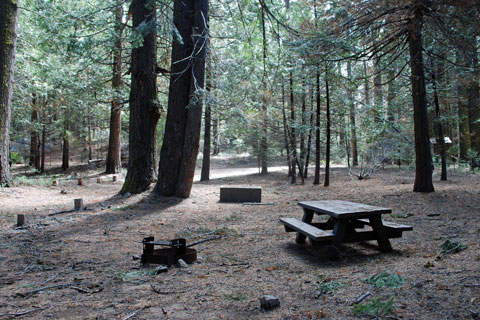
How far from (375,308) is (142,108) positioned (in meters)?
8.79

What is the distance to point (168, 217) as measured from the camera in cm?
800

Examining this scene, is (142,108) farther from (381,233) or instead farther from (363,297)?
(363,297)

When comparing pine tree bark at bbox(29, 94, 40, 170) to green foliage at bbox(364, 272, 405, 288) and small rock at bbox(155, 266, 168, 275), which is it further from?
green foliage at bbox(364, 272, 405, 288)

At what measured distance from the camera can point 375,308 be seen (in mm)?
2713

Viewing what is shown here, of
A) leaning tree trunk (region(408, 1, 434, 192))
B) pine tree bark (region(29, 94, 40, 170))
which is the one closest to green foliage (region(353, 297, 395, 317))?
leaning tree trunk (region(408, 1, 434, 192))

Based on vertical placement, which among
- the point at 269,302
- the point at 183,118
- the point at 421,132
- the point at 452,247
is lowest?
the point at 269,302

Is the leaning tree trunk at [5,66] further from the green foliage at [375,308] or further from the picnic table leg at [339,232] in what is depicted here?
the green foliage at [375,308]

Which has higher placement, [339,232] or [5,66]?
[5,66]

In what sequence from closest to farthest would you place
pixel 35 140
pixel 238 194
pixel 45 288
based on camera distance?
pixel 45 288, pixel 238 194, pixel 35 140

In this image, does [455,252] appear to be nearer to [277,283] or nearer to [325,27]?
[277,283]

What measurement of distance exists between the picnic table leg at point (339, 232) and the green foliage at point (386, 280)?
1.01 metres

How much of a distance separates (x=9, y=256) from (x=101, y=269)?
170cm

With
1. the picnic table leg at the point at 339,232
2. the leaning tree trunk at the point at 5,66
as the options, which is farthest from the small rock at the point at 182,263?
the leaning tree trunk at the point at 5,66

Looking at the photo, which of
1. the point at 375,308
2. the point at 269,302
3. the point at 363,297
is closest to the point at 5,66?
the point at 269,302
